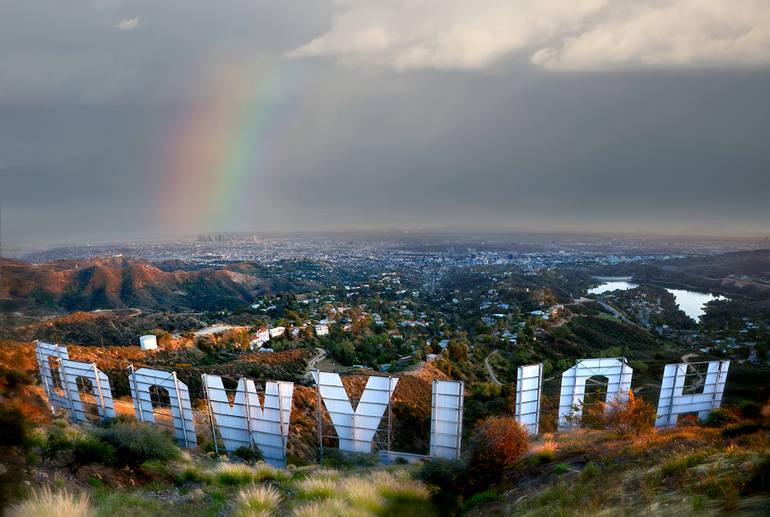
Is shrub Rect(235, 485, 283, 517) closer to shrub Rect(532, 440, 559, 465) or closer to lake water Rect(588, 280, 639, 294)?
shrub Rect(532, 440, 559, 465)

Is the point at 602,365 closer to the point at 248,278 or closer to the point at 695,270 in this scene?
the point at 695,270

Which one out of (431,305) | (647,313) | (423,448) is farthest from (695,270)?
(423,448)

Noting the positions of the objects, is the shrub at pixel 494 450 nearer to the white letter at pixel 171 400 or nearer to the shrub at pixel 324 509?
the shrub at pixel 324 509

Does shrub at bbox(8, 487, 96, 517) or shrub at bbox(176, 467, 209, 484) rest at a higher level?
shrub at bbox(8, 487, 96, 517)

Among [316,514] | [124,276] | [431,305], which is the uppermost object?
[316,514]

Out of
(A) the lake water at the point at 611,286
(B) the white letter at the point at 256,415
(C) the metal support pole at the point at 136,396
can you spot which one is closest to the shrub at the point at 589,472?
(B) the white letter at the point at 256,415

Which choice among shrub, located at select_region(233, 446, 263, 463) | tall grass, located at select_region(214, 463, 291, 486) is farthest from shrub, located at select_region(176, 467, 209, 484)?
shrub, located at select_region(233, 446, 263, 463)
